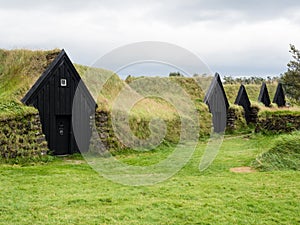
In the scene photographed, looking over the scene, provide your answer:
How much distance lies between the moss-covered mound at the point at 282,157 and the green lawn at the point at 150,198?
104 centimetres

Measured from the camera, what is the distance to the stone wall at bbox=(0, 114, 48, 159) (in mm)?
15148

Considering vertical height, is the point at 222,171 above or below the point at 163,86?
below

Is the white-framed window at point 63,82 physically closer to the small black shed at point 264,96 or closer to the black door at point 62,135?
the black door at point 62,135

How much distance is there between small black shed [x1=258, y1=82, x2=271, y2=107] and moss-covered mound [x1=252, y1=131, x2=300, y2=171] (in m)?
23.7

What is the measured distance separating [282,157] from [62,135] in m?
9.71

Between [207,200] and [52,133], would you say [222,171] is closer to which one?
[207,200]

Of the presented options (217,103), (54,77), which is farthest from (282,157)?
(217,103)

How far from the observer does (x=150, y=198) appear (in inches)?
392

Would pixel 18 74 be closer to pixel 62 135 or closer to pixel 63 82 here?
pixel 63 82

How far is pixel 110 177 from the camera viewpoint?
43.3 feet

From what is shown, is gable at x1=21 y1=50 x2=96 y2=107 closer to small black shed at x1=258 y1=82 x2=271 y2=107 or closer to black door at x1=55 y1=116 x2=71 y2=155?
black door at x1=55 y1=116 x2=71 y2=155

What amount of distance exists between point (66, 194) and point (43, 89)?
834 centimetres

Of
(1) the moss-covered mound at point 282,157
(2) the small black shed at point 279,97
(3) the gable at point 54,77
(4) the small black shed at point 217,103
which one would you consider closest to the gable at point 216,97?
(4) the small black shed at point 217,103

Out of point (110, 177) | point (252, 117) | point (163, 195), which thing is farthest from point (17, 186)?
point (252, 117)
